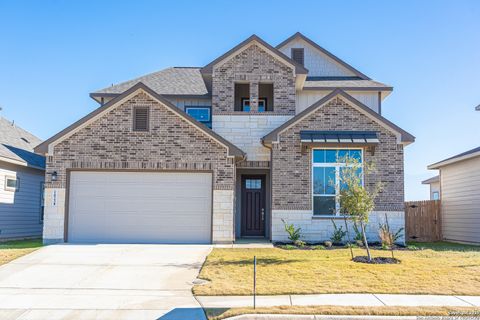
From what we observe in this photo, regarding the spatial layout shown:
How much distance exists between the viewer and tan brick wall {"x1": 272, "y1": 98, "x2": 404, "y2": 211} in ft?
57.9

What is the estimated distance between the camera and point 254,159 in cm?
1931

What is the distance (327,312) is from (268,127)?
1188 cm

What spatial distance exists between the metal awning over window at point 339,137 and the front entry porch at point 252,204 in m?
2.94

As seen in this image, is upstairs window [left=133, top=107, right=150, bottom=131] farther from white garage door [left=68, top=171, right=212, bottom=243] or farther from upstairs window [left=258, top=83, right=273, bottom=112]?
upstairs window [left=258, top=83, right=273, bottom=112]

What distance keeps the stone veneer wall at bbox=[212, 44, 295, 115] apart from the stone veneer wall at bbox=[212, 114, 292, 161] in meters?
0.37

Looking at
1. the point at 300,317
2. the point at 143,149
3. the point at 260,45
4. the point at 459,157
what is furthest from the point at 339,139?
the point at 300,317

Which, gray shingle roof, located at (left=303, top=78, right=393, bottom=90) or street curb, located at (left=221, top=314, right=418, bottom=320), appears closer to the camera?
street curb, located at (left=221, top=314, right=418, bottom=320)

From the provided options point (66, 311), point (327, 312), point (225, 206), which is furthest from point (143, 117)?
point (327, 312)

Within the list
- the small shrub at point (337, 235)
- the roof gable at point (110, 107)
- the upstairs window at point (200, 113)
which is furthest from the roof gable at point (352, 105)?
the upstairs window at point (200, 113)

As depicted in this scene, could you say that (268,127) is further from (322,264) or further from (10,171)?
(10,171)

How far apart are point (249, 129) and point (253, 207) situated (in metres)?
3.26

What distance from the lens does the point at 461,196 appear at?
2083 centimetres

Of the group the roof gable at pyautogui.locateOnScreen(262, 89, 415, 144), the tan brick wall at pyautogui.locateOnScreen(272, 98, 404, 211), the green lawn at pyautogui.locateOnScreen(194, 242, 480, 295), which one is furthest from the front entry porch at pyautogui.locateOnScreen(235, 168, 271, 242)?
the green lawn at pyautogui.locateOnScreen(194, 242, 480, 295)

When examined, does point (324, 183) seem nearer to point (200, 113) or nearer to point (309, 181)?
point (309, 181)
